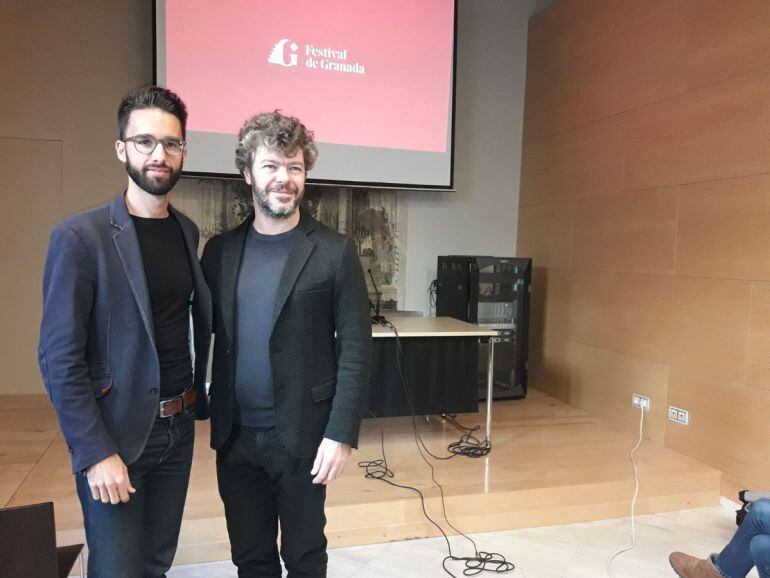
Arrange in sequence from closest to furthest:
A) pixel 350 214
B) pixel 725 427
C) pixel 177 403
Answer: pixel 177 403
pixel 725 427
pixel 350 214

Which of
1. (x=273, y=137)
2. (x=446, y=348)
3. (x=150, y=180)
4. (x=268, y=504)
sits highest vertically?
(x=273, y=137)

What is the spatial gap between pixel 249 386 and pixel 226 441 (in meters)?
0.18

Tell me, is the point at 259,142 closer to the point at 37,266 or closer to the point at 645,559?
the point at 645,559

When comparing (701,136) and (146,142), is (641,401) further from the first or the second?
(146,142)

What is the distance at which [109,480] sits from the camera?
1.16m

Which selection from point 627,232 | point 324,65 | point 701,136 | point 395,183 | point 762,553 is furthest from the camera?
point 395,183

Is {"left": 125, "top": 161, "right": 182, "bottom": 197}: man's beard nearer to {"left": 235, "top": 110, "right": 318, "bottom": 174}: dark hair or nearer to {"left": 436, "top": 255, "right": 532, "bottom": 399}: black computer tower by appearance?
{"left": 235, "top": 110, "right": 318, "bottom": 174}: dark hair

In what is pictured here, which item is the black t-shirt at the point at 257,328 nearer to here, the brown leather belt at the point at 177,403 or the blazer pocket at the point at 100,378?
the brown leather belt at the point at 177,403

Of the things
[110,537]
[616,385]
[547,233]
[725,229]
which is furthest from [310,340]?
[547,233]

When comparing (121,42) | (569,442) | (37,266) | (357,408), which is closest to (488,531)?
(569,442)

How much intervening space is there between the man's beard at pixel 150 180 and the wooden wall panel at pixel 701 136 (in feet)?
8.89

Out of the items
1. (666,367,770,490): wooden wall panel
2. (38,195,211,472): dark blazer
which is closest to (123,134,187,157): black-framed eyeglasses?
(38,195,211,472): dark blazer

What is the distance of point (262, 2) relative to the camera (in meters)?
3.71

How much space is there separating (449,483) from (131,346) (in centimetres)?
185
